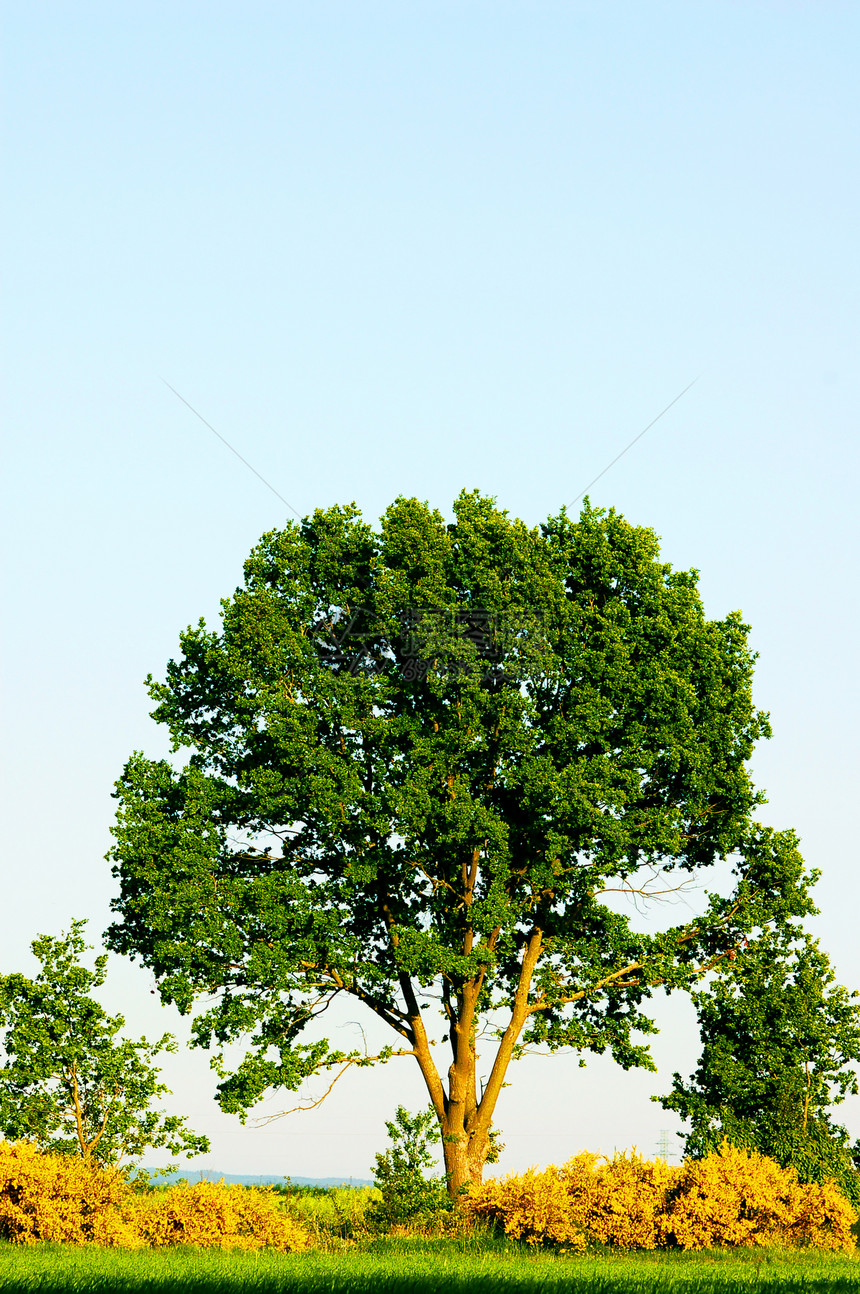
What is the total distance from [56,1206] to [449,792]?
469 inches

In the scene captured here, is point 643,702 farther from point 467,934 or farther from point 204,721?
point 204,721

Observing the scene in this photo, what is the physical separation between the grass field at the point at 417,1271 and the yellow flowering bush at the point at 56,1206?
1.74 ft

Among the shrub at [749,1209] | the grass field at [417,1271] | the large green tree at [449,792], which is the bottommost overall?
the grass field at [417,1271]

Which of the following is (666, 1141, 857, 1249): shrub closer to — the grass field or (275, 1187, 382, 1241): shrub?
the grass field

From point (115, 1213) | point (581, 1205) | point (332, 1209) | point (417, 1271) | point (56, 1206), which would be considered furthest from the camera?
point (332, 1209)

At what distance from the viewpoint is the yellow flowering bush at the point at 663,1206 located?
79.0ft

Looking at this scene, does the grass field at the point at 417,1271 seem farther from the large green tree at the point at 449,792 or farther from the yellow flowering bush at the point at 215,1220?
the large green tree at the point at 449,792

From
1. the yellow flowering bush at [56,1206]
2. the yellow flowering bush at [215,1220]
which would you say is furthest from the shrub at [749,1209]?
the yellow flowering bush at [56,1206]

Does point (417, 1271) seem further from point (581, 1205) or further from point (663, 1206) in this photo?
point (663, 1206)

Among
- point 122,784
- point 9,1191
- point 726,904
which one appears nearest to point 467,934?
point 726,904

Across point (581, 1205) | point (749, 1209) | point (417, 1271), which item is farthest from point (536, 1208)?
point (417, 1271)

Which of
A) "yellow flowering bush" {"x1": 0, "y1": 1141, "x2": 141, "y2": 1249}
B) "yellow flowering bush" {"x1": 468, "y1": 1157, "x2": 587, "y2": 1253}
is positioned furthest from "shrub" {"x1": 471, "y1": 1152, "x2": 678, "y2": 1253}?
"yellow flowering bush" {"x1": 0, "y1": 1141, "x2": 141, "y2": 1249}

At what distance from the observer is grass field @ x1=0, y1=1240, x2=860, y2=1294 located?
16.9 meters

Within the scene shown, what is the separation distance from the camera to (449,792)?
29922 mm
